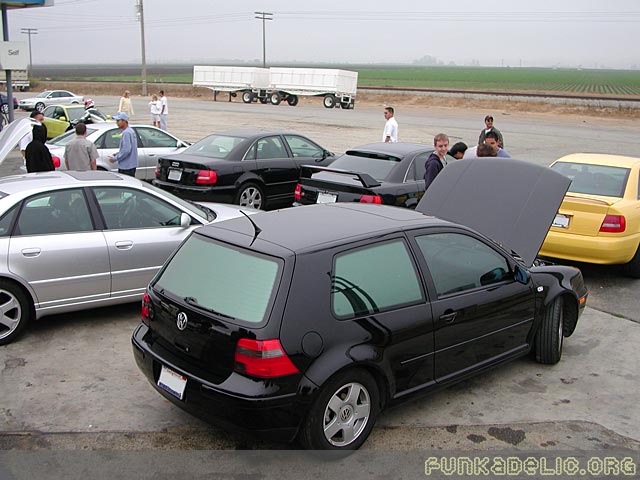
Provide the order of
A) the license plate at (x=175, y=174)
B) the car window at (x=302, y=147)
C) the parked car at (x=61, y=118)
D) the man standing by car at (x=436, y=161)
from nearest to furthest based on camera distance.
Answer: the man standing by car at (x=436, y=161), the license plate at (x=175, y=174), the car window at (x=302, y=147), the parked car at (x=61, y=118)

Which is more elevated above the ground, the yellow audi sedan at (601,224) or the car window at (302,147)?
the car window at (302,147)

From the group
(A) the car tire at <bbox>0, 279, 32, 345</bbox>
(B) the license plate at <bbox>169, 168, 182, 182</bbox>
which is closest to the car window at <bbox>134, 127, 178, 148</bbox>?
(B) the license plate at <bbox>169, 168, 182, 182</bbox>

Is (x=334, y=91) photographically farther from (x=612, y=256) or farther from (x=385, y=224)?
(x=385, y=224)

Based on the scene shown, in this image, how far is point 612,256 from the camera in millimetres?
8242

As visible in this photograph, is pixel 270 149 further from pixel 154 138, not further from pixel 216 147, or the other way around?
pixel 154 138

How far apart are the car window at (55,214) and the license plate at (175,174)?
4.63 m

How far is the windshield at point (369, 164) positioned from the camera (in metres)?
9.73

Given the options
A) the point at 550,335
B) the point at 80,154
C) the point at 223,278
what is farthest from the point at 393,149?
the point at 223,278

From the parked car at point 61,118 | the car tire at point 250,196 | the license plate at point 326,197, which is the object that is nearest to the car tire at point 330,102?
the parked car at point 61,118

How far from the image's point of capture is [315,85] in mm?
50625

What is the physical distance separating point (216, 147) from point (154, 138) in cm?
362

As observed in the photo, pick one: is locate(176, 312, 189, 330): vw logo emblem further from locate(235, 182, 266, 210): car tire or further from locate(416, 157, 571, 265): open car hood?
locate(235, 182, 266, 210): car tire

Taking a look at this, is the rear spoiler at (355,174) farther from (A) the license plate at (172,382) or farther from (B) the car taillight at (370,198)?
(A) the license plate at (172,382)

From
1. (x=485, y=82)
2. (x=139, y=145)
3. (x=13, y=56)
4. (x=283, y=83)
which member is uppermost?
(x=485, y=82)
